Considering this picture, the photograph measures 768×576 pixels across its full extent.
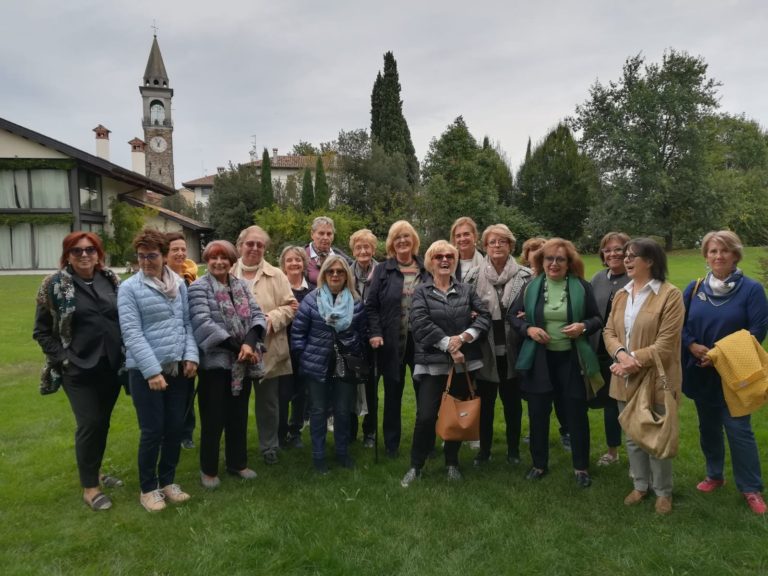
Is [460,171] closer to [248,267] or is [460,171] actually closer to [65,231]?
[65,231]

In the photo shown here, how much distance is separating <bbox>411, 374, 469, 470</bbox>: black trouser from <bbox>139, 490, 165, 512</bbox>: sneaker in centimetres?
202

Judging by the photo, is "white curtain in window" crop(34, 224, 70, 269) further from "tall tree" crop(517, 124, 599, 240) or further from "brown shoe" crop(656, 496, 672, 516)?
"tall tree" crop(517, 124, 599, 240)

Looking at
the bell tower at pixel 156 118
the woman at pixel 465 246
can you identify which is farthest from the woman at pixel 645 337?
the bell tower at pixel 156 118

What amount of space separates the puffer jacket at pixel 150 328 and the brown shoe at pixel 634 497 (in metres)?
3.42

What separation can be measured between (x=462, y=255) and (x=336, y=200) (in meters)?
31.7

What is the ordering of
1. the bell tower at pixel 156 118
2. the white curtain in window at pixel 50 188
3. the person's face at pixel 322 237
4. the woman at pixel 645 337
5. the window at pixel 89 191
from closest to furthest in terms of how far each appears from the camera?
1. the woman at pixel 645 337
2. the person's face at pixel 322 237
3. the white curtain in window at pixel 50 188
4. the window at pixel 89 191
5. the bell tower at pixel 156 118

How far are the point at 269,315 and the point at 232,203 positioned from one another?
33696 millimetres

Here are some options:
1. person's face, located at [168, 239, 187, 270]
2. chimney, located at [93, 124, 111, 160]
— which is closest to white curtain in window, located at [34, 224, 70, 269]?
chimney, located at [93, 124, 111, 160]

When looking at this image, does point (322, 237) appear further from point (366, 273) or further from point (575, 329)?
point (575, 329)

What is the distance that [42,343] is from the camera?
3785mm

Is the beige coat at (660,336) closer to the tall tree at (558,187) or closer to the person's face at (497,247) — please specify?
the person's face at (497,247)

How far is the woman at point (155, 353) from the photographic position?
3.69m

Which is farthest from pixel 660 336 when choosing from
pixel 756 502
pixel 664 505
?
pixel 756 502

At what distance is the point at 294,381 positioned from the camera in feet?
17.0
